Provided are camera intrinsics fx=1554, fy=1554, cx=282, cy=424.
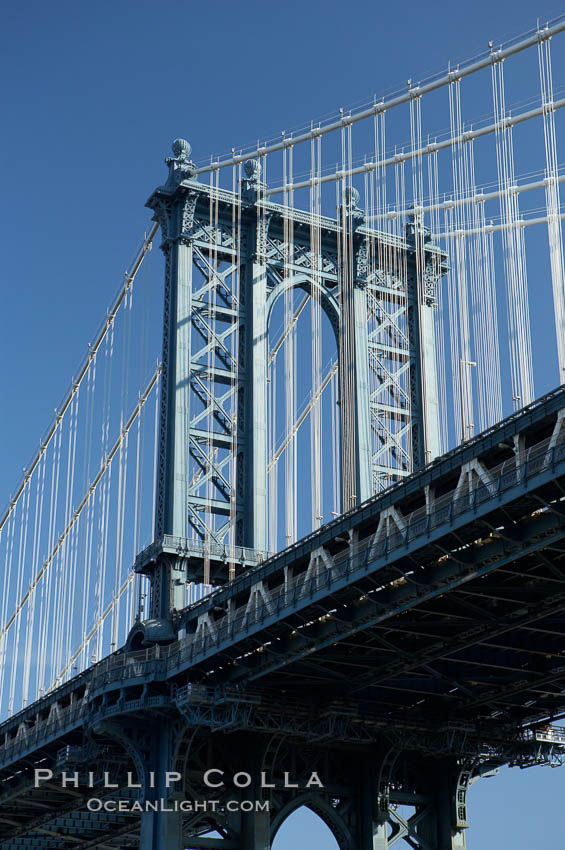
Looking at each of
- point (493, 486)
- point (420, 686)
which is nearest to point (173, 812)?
point (420, 686)

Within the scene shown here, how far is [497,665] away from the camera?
5525cm

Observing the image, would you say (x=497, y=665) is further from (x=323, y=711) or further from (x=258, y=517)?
(x=258, y=517)

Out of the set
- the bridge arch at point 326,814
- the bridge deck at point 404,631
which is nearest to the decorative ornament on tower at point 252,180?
the bridge deck at point 404,631

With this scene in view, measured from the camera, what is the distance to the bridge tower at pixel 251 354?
61.6 metres

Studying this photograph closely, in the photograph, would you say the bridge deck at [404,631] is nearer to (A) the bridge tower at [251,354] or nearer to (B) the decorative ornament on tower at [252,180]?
(A) the bridge tower at [251,354]

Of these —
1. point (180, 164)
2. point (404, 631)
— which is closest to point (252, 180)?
point (180, 164)

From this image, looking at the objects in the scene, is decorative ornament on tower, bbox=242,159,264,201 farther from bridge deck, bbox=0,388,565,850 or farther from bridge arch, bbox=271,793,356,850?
bridge arch, bbox=271,793,356,850

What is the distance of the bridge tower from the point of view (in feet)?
202

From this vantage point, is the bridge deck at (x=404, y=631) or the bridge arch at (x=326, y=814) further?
the bridge arch at (x=326, y=814)

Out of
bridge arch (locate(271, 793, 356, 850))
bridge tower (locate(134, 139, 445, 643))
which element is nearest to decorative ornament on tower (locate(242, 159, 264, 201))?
bridge tower (locate(134, 139, 445, 643))

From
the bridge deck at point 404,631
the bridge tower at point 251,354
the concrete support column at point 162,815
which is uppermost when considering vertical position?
the bridge tower at point 251,354

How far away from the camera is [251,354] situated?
64.8m

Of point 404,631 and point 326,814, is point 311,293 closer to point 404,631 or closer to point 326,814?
point 404,631

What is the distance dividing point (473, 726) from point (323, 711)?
7119mm
